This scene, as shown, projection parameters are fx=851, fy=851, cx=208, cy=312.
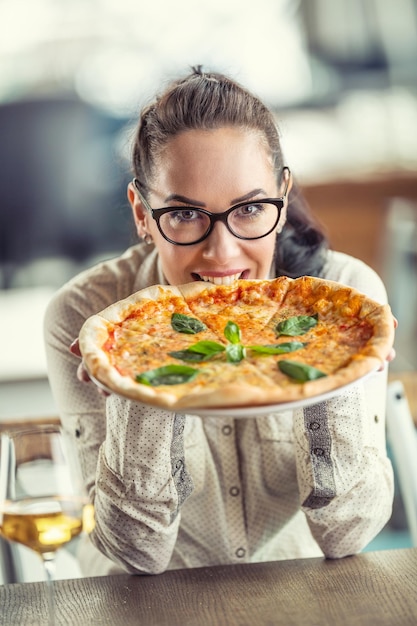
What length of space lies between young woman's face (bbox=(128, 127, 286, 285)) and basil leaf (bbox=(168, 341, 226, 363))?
0.23 meters

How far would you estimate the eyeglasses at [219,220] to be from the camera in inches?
54.0

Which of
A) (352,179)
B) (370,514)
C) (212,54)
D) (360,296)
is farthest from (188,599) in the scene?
(212,54)

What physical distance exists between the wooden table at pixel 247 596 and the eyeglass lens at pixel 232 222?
0.52m

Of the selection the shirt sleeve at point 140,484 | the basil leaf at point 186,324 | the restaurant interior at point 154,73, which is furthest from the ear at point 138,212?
the restaurant interior at point 154,73

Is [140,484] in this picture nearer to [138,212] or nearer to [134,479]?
[134,479]

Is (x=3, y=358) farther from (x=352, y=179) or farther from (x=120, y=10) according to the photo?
(x=120, y=10)

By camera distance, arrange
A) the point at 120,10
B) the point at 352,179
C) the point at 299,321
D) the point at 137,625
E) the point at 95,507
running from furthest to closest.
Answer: the point at 120,10 → the point at 352,179 → the point at 95,507 → the point at 299,321 → the point at 137,625

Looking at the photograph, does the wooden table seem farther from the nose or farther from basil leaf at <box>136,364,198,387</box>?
the nose

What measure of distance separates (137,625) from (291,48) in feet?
16.0

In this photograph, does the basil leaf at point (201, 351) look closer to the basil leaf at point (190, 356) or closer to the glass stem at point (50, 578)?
the basil leaf at point (190, 356)

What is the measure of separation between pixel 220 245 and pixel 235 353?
0.26 meters

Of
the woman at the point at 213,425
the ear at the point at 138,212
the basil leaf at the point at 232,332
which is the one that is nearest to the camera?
the basil leaf at the point at 232,332

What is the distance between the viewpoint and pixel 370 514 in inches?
55.9

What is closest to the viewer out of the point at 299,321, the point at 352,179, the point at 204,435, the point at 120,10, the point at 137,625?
the point at 137,625
